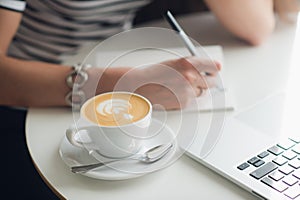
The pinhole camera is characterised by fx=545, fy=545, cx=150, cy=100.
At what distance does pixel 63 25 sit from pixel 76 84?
12.6 inches

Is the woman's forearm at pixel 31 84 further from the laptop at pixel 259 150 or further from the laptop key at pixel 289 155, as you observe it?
the laptop key at pixel 289 155

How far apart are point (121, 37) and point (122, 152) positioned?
1.13ft

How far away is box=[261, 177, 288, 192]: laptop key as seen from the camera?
772 millimetres

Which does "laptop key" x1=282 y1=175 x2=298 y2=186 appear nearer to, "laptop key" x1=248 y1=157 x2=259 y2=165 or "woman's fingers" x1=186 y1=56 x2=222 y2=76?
"laptop key" x1=248 y1=157 x2=259 y2=165

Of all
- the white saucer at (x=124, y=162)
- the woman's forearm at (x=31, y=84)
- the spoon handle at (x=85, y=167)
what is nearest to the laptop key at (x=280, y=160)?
the white saucer at (x=124, y=162)

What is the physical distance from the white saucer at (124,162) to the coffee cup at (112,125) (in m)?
0.01

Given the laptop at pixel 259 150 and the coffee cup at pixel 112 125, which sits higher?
the coffee cup at pixel 112 125

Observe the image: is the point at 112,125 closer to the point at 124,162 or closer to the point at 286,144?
the point at 124,162

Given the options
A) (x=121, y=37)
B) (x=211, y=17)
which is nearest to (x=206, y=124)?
(x=121, y=37)

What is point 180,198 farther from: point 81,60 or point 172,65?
point 81,60

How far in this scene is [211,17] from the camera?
52.1 inches

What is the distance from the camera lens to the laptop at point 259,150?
2.57ft

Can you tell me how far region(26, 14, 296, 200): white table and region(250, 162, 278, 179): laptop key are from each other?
1.2 inches

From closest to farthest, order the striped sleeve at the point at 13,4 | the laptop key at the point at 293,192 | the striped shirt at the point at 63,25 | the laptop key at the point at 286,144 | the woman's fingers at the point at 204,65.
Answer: the laptop key at the point at 293,192 → the laptop key at the point at 286,144 → the woman's fingers at the point at 204,65 → the striped sleeve at the point at 13,4 → the striped shirt at the point at 63,25
